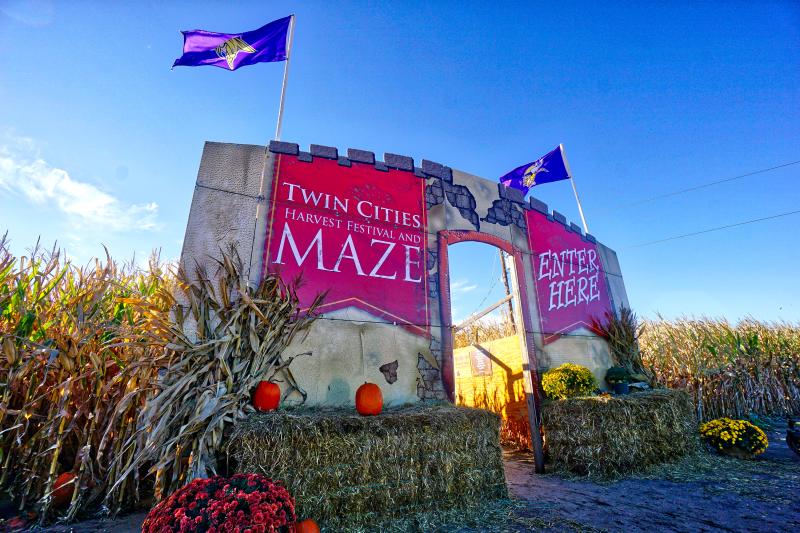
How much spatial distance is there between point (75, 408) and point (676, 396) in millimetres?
7811

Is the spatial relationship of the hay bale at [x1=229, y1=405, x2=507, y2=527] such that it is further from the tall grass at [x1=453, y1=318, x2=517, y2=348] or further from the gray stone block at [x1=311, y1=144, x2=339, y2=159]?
the tall grass at [x1=453, y1=318, x2=517, y2=348]

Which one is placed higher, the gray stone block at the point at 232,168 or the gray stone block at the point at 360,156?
the gray stone block at the point at 360,156

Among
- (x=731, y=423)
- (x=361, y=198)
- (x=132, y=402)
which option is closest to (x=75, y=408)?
(x=132, y=402)

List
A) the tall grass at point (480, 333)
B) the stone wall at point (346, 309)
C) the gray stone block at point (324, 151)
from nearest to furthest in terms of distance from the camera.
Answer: the stone wall at point (346, 309)
the gray stone block at point (324, 151)
the tall grass at point (480, 333)

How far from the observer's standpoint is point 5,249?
4180 millimetres

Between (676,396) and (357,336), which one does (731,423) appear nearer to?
(676,396)

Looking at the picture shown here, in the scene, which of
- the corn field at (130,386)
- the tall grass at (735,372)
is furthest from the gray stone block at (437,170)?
the tall grass at (735,372)

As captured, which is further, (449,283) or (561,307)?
(561,307)

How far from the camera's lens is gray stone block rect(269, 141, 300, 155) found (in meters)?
4.86

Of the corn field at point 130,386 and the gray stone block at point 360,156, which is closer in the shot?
the corn field at point 130,386

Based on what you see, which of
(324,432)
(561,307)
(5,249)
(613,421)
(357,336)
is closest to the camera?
(324,432)

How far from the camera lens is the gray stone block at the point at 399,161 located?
5.64 metres

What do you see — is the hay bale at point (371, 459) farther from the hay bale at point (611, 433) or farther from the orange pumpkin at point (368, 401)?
the hay bale at point (611, 433)

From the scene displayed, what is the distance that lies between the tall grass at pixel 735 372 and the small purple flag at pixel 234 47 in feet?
30.3
